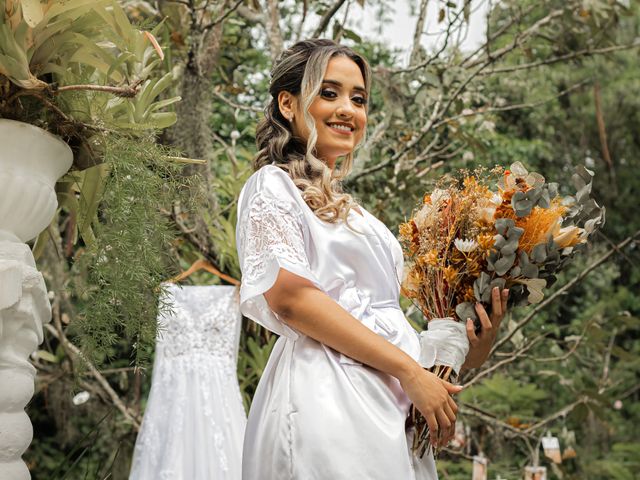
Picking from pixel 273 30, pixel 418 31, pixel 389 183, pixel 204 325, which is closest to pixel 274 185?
pixel 204 325

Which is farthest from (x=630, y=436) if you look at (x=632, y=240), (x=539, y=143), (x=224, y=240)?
(x=224, y=240)

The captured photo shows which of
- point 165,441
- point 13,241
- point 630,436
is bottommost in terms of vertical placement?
point 630,436

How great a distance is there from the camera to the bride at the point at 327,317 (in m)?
1.67

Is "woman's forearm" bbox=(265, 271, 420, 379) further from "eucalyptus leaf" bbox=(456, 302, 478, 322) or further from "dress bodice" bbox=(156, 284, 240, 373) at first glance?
"dress bodice" bbox=(156, 284, 240, 373)

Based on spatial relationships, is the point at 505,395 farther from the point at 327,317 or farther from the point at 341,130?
the point at 327,317

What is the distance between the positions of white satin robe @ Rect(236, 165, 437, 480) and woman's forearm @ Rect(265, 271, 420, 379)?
37 millimetres

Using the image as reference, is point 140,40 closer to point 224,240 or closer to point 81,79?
point 81,79

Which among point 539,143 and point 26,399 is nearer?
point 26,399

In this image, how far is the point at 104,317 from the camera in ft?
6.07

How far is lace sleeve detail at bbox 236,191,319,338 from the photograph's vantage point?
1.72m

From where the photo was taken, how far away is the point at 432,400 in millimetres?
1674

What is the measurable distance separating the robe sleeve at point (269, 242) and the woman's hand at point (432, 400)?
28cm

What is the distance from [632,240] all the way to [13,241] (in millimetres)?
A: 3014

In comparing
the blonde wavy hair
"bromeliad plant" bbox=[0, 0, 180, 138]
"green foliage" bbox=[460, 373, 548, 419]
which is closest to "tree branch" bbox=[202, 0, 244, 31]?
the blonde wavy hair
